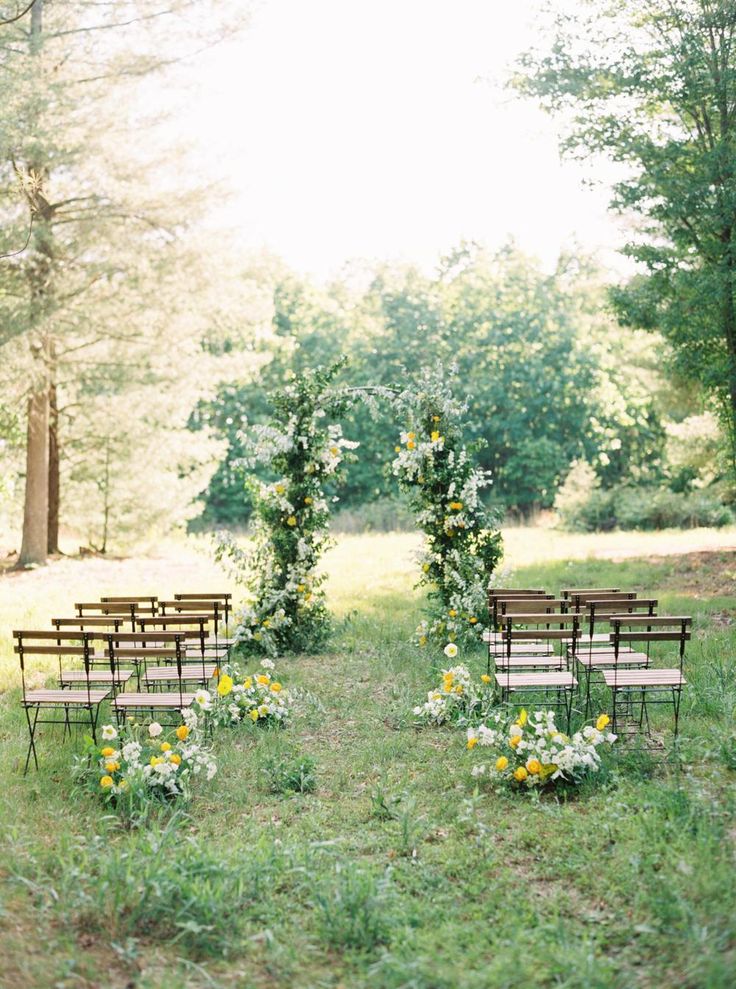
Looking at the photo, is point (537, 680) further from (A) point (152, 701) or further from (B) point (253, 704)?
(A) point (152, 701)

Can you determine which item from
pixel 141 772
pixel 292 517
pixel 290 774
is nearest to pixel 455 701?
pixel 290 774

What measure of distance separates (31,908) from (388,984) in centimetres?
173

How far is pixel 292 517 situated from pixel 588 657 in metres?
4.06

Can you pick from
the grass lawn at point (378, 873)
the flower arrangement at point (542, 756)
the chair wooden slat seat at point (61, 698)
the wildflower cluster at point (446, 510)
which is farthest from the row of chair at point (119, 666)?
the wildflower cluster at point (446, 510)

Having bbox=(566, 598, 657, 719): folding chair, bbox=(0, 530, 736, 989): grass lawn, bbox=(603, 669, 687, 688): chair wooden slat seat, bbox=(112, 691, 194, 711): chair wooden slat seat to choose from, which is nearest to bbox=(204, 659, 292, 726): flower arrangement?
bbox=(0, 530, 736, 989): grass lawn

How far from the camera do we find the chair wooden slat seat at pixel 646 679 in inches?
261

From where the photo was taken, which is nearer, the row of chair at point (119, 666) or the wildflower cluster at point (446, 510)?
the row of chair at point (119, 666)

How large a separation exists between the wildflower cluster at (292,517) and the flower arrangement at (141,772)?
163 inches

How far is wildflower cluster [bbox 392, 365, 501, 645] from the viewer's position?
402 inches

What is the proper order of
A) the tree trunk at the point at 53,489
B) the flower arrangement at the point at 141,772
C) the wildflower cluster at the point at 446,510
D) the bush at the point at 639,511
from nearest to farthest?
the flower arrangement at the point at 141,772 → the wildflower cluster at the point at 446,510 → the tree trunk at the point at 53,489 → the bush at the point at 639,511

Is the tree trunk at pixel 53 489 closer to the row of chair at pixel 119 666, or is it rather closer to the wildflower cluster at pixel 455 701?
the row of chair at pixel 119 666

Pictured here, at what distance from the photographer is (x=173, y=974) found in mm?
4016

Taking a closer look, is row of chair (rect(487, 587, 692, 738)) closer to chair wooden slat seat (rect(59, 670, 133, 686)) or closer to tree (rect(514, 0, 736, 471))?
chair wooden slat seat (rect(59, 670, 133, 686))

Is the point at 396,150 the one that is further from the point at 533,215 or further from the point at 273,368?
the point at 273,368
